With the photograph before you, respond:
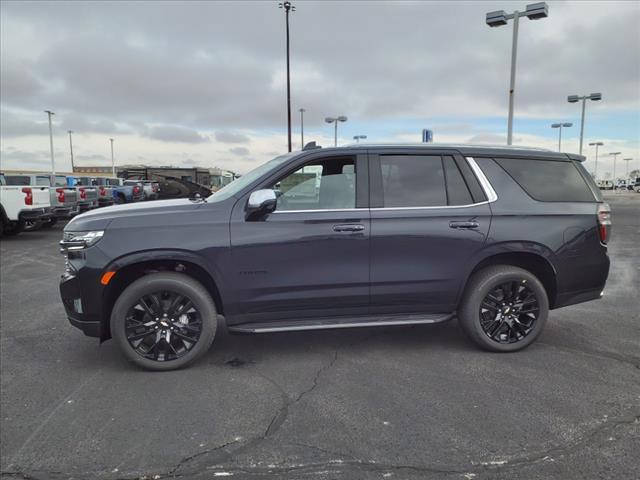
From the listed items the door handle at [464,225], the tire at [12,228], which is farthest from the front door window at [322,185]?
the tire at [12,228]

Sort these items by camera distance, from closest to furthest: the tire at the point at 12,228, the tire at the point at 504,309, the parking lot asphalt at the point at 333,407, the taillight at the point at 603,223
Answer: the parking lot asphalt at the point at 333,407
the tire at the point at 504,309
the taillight at the point at 603,223
the tire at the point at 12,228

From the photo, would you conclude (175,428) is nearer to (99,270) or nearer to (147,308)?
(147,308)

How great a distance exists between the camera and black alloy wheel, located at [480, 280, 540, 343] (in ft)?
14.3

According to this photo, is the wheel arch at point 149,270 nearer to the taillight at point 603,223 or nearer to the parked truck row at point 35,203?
the taillight at point 603,223

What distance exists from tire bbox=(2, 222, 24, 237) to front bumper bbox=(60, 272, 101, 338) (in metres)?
11.2

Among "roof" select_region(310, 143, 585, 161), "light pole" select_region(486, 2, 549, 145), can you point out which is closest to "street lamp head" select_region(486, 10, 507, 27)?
"light pole" select_region(486, 2, 549, 145)

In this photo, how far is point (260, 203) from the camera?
12.6ft

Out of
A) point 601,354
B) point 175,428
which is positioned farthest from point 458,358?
point 175,428

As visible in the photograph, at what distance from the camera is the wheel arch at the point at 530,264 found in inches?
170

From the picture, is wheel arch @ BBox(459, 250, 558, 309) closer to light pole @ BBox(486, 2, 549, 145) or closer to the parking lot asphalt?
the parking lot asphalt

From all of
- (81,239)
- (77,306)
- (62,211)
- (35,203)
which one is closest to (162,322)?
(77,306)

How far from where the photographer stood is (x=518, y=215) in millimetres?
4309

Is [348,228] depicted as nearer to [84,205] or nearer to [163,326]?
[163,326]

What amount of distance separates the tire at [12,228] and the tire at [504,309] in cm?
1312
